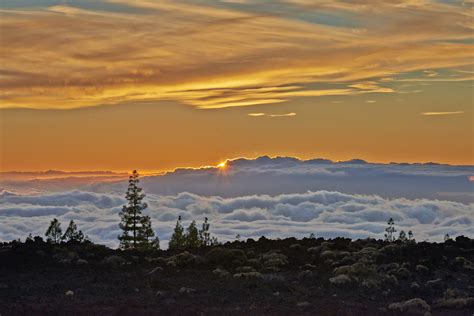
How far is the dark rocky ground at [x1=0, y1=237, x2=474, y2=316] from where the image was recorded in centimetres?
2703

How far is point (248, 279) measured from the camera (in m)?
32.1

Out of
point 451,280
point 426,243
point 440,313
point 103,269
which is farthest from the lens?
point 426,243

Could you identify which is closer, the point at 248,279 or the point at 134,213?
the point at 248,279

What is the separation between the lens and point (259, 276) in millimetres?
32344

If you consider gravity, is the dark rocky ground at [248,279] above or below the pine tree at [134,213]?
below

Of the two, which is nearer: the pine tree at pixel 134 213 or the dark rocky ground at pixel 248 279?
the dark rocky ground at pixel 248 279

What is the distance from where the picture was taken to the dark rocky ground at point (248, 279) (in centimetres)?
2703

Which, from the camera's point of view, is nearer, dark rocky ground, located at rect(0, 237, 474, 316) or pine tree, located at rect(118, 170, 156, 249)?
dark rocky ground, located at rect(0, 237, 474, 316)

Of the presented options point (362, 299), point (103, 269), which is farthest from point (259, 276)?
point (103, 269)

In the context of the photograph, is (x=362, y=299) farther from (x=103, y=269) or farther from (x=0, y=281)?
(x=0, y=281)

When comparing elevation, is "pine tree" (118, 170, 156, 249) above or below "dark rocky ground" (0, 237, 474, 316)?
above

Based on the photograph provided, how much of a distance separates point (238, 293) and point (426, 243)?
13.3m

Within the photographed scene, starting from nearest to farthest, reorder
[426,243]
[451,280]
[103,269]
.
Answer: [451,280], [103,269], [426,243]

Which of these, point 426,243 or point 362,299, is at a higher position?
point 426,243
